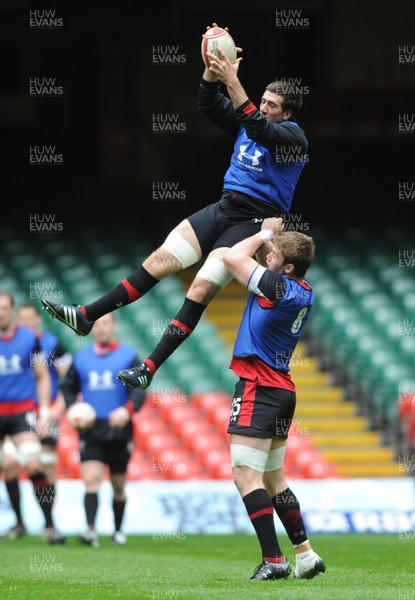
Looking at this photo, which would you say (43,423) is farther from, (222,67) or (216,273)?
(222,67)

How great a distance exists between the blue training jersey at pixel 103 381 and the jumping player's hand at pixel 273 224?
4173 millimetres

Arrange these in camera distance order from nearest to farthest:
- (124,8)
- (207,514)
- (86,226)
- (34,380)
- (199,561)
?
(199,561) → (34,380) → (207,514) → (86,226) → (124,8)

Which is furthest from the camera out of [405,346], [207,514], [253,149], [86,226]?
[86,226]

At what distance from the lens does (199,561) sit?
902cm

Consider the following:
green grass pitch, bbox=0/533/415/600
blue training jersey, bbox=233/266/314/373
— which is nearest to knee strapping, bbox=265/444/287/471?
blue training jersey, bbox=233/266/314/373

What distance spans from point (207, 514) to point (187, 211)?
8161 millimetres

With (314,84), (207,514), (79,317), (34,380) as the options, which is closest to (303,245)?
(79,317)

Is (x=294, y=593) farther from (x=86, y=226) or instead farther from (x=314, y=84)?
(x=314, y=84)

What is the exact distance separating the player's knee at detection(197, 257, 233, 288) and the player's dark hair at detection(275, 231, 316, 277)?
48 cm

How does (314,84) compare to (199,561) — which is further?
Result: (314,84)

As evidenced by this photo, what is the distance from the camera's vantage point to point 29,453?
35.9 ft

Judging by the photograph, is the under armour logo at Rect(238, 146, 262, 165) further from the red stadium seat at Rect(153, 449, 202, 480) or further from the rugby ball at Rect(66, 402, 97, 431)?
the red stadium seat at Rect(153, 449, 202, 480)

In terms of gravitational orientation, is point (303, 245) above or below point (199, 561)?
above

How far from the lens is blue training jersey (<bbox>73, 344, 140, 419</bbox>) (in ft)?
37.2
